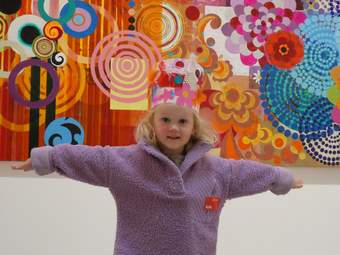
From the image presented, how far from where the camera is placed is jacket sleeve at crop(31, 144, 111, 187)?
40.3 inches

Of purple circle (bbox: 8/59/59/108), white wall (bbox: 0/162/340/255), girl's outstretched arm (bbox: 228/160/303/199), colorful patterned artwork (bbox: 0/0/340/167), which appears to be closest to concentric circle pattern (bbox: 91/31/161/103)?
colorful patterned artwork (bbox: 0/0/340/167)

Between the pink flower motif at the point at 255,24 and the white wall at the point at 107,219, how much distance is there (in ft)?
1.50

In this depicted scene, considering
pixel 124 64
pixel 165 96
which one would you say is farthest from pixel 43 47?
pixel 165 96

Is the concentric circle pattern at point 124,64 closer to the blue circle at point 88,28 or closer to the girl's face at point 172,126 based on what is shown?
the blue circle at point 88,28

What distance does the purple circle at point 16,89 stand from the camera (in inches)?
54.9

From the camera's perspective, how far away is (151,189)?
105cm

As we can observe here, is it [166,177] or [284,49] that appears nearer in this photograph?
[166,177]

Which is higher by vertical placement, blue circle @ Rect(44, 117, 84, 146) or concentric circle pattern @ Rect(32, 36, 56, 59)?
concentric circle pattern @ Rect(32, 36, 56, 59)

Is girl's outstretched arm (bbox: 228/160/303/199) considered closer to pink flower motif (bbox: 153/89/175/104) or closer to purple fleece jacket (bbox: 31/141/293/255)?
purple fleece jacket (bbox: 31/141/293/255)

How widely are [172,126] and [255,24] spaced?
663 millimetres

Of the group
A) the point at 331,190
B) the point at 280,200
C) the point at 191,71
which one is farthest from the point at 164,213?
the point at 331,190

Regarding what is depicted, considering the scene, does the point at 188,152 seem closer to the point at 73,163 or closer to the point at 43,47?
the point at 73,163

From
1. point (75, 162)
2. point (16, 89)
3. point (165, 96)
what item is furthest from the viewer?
point (16, 89)

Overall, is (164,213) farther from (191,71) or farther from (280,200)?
(280,200)
